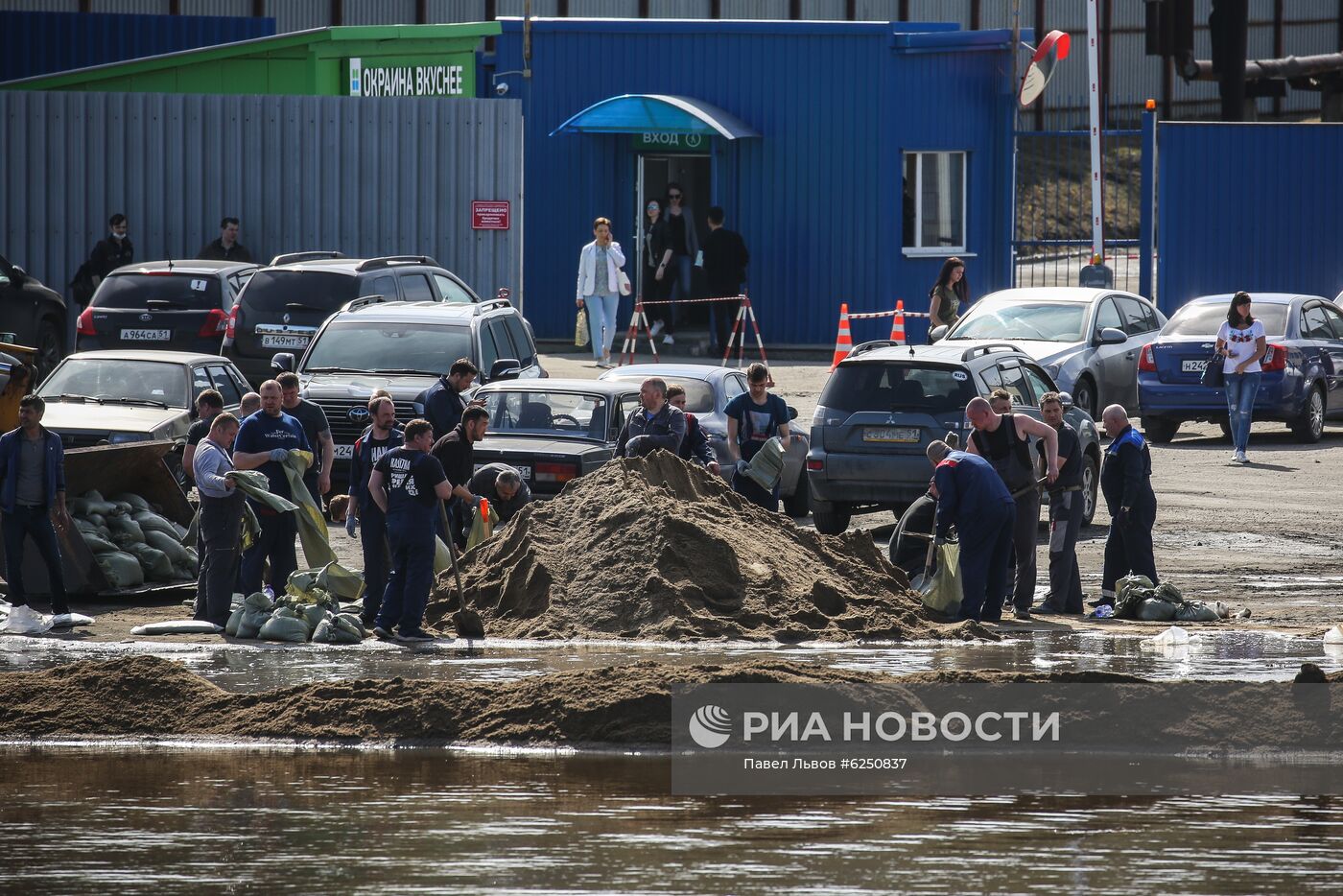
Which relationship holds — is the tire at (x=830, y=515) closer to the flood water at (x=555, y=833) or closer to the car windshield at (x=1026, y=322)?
the car windshield at (x=1026, y=322)

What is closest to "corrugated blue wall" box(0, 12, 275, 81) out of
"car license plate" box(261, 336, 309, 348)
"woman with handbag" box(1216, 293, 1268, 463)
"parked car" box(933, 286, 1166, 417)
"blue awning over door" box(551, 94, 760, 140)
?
"blue awning over door" box(551, 94, 760, 140)

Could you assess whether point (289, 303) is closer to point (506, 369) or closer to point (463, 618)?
point (506, 369)

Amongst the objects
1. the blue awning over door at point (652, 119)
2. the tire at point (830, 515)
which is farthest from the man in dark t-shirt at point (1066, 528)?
the blue awning over door at point (652, 119)

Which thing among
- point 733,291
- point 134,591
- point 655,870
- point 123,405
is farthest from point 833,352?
point 655,870

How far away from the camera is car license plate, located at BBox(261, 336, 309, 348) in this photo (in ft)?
69.8

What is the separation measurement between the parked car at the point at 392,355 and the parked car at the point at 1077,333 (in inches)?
227

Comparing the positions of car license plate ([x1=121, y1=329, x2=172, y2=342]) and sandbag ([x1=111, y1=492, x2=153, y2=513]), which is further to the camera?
car license plate ([x1=121, y1=329, x2=172, y2=342])

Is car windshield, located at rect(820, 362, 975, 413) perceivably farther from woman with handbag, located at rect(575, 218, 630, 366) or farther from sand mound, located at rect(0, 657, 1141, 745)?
woman with handbag, located at rect(575, 218, 630, 366)

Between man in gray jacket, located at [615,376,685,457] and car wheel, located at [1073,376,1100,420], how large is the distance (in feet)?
26.4

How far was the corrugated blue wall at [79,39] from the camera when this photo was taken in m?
36.6

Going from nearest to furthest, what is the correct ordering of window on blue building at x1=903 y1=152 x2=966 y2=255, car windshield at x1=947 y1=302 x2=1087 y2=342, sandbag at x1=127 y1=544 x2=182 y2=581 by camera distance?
sandbag at x1=127 y1=544 x2=182 y2=581, car windshield at x1=947 y1=302 x2=1087 y2=342, window on blue building at x1=903 y1=152 x2=966 y2=255

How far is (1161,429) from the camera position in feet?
77.4

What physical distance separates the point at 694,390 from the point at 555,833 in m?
9.67

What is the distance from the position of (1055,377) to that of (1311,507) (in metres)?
4.00
